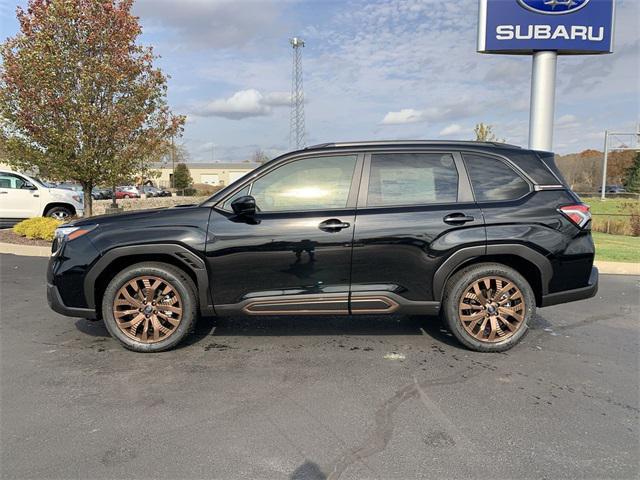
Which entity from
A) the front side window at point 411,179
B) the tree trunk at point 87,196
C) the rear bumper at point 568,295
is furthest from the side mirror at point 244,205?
the tree trunk at point 87,196

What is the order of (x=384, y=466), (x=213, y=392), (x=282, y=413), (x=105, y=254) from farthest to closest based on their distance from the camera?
(x=105, y=254)
(x=213, y=392)
(x=282, y=413)
(x=384, y=466)

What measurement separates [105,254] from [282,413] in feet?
7.15

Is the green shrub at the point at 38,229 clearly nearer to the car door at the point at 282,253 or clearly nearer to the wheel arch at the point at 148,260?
the wheel arch at the point at 148,260

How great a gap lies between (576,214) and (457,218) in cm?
115

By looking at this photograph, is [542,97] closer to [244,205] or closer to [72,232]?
[244,205]

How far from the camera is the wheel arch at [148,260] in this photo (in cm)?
400

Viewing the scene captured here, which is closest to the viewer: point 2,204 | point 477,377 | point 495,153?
point 477,377

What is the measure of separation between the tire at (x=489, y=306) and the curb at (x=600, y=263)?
5.32 metres

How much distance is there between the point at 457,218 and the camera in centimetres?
408

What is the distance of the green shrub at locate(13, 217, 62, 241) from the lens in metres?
10.7

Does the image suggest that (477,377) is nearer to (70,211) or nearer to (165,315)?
(165,315)

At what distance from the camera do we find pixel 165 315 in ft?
13.5

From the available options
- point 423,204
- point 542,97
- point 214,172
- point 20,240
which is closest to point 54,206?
point 20,240

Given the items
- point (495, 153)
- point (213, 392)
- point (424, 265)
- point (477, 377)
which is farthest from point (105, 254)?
point (495, 153)
